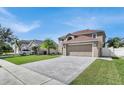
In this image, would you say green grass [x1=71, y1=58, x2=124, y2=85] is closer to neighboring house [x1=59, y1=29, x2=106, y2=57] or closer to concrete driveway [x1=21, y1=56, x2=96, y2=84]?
concrete driveway [x1=21, y1=56, x2=96, y2=84]

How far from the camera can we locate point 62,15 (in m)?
10.2

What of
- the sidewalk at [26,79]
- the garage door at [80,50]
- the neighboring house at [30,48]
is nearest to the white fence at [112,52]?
the garage door at [80,50]

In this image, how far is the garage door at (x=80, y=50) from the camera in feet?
53.3

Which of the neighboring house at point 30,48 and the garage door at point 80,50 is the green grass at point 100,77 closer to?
the garage door at point 80,50

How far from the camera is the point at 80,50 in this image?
55.9 feet

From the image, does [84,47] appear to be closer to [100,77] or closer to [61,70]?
[61,70]

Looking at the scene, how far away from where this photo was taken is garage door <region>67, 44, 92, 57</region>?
53.3 ft

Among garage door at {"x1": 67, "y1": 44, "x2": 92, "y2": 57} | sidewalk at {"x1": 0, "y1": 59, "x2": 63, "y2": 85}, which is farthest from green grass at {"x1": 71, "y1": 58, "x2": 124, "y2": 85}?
garage door at {"x1": 67, "y1": 44, "x2": 92, "y2": 57}

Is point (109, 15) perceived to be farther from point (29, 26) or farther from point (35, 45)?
point (35, 45)

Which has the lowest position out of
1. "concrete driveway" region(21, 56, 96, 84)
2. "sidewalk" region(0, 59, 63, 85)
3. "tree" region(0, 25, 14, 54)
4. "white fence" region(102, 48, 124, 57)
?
"sidewalk" region(0, 59, 63, 85)

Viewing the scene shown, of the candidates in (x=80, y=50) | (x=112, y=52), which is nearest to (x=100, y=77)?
(x=80, y=50)
